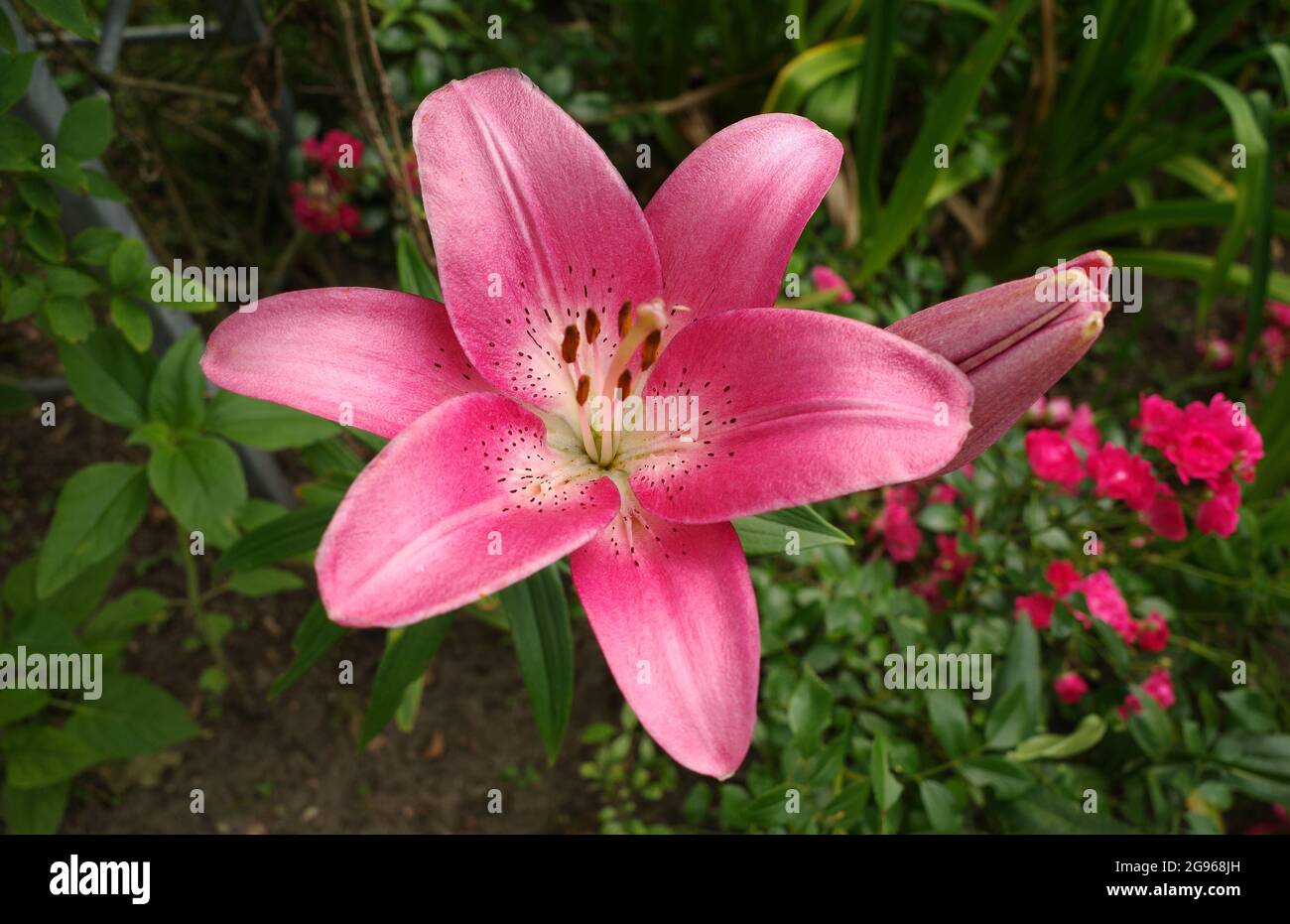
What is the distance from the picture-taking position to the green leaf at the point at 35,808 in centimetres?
121

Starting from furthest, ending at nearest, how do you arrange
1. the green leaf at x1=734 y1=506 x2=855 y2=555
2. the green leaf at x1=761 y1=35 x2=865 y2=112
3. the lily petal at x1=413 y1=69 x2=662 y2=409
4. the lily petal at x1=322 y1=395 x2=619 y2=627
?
the green leaf at x1=761 y1=35 x2=865 y2=112 → the green leaf at x1=734 y1=506 x2=855 y2=555 → the lily petal at x1=413 y1=69 x2=662 y2=409 → the lily petal at x1=322 y1=395 x2=619 y2=627

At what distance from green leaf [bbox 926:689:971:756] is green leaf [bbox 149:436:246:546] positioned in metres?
0.86

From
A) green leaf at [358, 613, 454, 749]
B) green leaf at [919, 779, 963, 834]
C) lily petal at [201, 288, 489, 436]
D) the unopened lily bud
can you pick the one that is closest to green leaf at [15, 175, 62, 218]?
lily petal at [201, 288, 489, 436]

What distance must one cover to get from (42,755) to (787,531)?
103cm

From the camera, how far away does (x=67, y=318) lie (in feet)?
3.22

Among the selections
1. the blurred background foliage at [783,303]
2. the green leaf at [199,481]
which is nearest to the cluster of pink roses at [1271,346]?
the blurred background foliage at [783,303]

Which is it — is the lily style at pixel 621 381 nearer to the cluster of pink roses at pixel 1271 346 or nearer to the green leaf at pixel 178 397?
the green leaf at pixel 178 397

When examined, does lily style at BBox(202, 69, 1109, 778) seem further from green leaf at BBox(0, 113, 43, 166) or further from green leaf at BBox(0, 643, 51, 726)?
green leaf at BBox(0, 643, 51, 726)

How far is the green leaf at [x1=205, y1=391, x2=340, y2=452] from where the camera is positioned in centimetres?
106

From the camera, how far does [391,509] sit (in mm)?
574

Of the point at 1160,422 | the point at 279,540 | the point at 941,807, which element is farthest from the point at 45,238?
the point at 1160,422

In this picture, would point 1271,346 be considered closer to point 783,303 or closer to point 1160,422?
point 1160,422

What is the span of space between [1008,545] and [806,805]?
1.61ft
